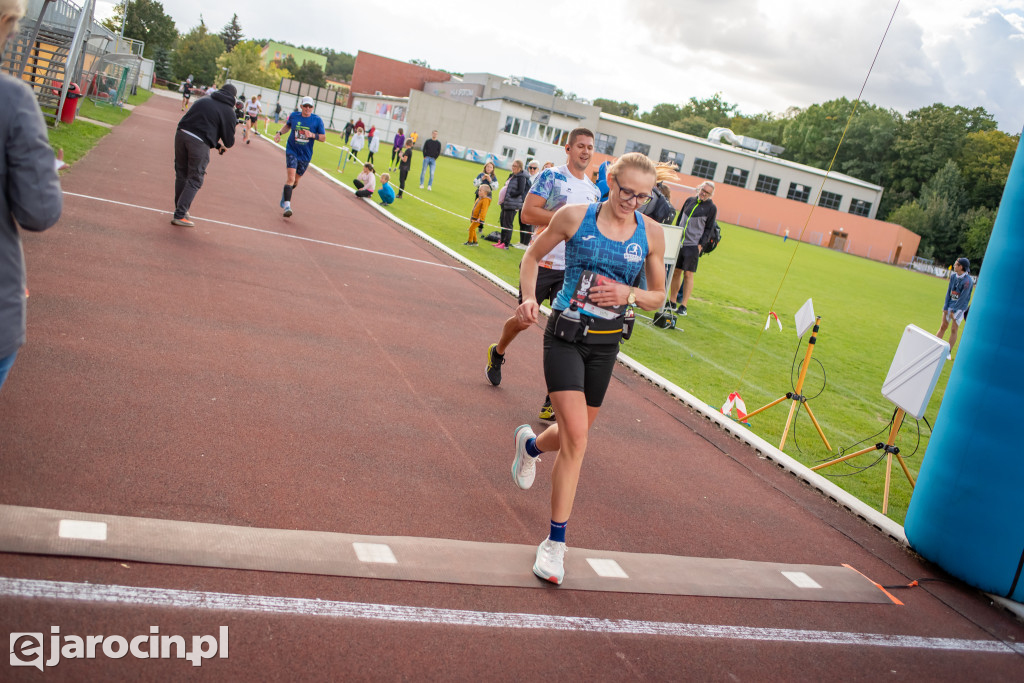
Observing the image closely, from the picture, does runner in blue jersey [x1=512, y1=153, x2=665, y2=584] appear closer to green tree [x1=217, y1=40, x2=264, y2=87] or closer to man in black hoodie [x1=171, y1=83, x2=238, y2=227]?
man in black hoodie [x1=171, y1=83, x2=238, y2=227]

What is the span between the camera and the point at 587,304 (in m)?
4.53

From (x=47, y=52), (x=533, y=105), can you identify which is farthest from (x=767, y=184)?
(x=47, y=52)

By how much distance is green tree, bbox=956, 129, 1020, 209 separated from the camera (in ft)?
237

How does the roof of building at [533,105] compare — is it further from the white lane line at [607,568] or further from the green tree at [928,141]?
the white lane line at [607,568]

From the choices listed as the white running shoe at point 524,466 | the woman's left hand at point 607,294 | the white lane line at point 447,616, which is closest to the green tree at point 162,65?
the white running shoe at point 524,466

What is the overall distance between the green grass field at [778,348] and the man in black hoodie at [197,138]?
5.54 metres

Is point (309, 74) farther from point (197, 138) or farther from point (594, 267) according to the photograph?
point (594, 267)

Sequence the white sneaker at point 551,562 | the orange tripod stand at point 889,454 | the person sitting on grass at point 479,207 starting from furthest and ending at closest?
the person sitting on grass at point 479,207
the orange tripod stand at point 889,454
the white sneaker at point 551,562

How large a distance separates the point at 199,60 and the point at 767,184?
79698mm

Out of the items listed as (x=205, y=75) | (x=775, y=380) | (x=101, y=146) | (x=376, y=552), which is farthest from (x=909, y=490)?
(x=205, y=75)

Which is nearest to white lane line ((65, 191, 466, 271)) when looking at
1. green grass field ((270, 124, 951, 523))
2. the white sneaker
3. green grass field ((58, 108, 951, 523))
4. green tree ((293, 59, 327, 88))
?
green grass field ((58, 108, 951, 523))

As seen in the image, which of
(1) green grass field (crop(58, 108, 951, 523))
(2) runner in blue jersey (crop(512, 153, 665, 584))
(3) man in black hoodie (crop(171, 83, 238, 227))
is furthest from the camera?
(3) man in black hoodie (crop(171, 83, 238, 227))

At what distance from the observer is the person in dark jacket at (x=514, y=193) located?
17.9 meters

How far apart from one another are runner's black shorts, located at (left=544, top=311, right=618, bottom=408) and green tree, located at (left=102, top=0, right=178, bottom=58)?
9478 cm
